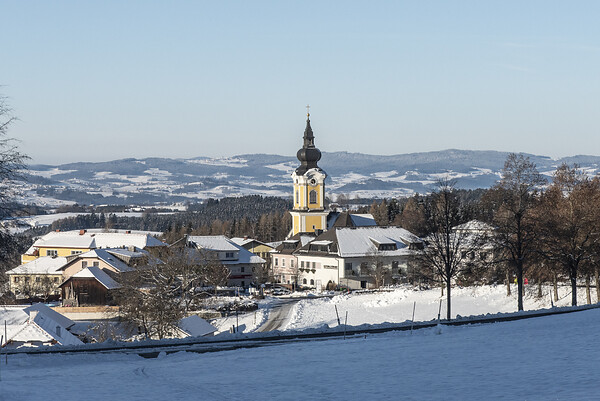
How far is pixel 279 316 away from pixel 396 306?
795 cm

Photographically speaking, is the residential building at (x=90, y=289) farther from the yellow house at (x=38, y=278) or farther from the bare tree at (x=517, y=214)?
the bare tree at (x=517, y=214)

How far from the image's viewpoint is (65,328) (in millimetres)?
42062

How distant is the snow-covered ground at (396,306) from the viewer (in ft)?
153

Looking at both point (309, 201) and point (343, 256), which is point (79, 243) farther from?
point (343, 256)

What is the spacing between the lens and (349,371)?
20406 mm

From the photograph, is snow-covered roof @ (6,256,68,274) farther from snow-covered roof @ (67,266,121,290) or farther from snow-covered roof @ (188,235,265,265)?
snow-covered roof @ (67,266,121,290)

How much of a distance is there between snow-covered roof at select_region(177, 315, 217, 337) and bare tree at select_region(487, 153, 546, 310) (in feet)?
47.8

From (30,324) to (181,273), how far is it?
8825 millimetres

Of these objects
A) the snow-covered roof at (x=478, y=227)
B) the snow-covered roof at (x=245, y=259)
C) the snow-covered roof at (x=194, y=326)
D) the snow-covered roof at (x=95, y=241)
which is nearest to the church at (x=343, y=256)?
the snow-covered roof at (x=245, y=259)

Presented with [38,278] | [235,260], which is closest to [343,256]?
[235,260]

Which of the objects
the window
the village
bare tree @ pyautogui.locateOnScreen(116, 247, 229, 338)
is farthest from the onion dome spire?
bare tree @ pyautogui.locateOnScreen(116, 247, 229, 338)

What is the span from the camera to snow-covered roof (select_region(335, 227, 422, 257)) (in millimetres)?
80812

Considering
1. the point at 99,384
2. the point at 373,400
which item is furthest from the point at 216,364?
the point at 373,400

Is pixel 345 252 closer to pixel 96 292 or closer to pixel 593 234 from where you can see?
pixel 96 292
